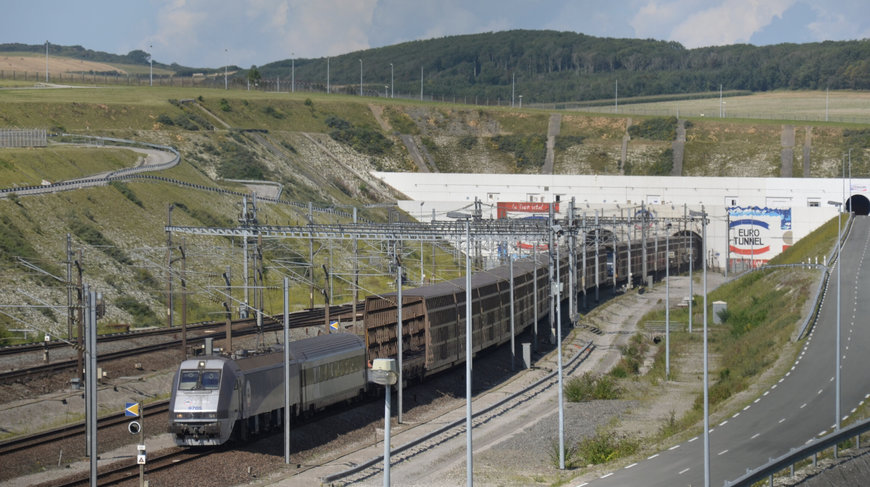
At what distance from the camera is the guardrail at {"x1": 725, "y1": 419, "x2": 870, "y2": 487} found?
27.3 meters

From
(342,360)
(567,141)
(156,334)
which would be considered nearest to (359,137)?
(567,141)

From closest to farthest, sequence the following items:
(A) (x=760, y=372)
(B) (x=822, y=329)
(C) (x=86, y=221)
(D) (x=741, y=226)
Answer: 1. (A) (x=760, y=372)
2. (B) (x=822, y=329)
3. (C) (x=86, y=221)
4. (D) (x=741, y=226)

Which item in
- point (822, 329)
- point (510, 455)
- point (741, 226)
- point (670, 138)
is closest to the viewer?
point (510, 455)

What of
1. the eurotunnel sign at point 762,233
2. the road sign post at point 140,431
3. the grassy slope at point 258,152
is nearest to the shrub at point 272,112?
the grassy slope at point 258,152

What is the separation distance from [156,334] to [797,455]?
33.2 metres

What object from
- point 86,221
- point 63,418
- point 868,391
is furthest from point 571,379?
point 86,221

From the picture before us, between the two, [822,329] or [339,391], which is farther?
[822,329]

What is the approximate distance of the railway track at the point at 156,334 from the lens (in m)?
40.5

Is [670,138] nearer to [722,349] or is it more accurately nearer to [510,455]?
[722,349]

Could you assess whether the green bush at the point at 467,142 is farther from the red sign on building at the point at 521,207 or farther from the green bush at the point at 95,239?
the green bush at the point at 95,239

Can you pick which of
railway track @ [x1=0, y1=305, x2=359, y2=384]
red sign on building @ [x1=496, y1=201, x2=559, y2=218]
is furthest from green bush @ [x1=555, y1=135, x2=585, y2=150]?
railway track @ [x1=0, y1=305, x2=359, y2=384]

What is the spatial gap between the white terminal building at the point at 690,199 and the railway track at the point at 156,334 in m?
48.1

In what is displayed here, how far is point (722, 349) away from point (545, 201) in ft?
204

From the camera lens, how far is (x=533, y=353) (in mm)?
59562
